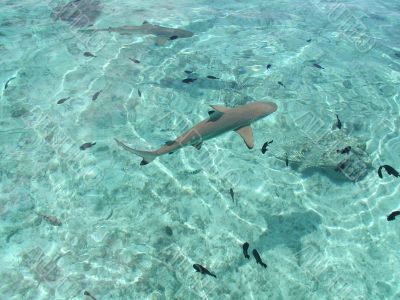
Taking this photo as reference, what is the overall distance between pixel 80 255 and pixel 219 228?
2.64m

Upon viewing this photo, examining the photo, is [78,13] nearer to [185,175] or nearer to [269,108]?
[185,175]

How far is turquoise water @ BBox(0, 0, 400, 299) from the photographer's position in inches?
234

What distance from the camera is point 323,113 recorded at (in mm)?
9859

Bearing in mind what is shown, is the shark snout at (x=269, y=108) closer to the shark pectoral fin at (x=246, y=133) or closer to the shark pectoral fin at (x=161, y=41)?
the shark pectoral fin at (x=246, y=133)

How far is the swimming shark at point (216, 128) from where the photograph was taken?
6074 mm

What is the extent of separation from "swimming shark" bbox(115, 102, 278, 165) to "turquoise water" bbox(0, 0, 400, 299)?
137cm

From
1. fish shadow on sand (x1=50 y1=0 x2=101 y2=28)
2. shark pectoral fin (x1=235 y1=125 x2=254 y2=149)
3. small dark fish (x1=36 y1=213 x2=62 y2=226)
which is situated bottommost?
small dark fish (x1=36 y1=213 x2=62 y2=226)

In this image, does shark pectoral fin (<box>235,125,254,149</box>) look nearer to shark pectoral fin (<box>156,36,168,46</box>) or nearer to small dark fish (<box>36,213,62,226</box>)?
small dark fish (<box>36,213,62,226</box>)

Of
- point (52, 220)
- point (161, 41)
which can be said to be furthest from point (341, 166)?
point (161, 41)

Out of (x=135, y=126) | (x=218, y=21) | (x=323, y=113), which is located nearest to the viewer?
(x=135, y=126)

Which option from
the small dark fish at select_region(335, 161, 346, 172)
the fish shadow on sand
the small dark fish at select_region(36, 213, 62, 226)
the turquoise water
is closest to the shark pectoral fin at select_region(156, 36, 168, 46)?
the turquoise water

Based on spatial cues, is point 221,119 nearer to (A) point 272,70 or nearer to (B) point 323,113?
(B) point 323,113

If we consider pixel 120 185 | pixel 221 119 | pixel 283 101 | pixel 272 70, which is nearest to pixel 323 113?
pixel 283 101

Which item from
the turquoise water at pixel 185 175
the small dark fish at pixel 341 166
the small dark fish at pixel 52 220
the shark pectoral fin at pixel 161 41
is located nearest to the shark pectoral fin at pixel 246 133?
the turquoise water at pixel 185 175
